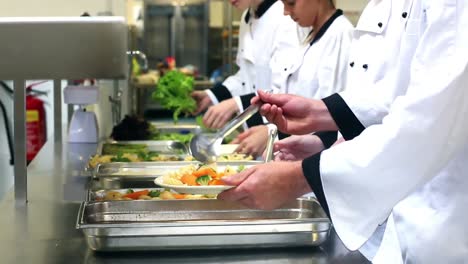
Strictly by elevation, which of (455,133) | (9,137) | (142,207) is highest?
(455,133)

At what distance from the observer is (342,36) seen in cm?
212

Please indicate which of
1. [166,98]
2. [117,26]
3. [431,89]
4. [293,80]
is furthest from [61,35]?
[166,98]

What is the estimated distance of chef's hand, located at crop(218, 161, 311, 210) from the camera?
3.71 ft

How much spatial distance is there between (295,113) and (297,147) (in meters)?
0.34

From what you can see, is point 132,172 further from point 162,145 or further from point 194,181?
point 162,145

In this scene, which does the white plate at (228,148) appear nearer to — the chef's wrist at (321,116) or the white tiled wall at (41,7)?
the chef's wrist at (321,116)

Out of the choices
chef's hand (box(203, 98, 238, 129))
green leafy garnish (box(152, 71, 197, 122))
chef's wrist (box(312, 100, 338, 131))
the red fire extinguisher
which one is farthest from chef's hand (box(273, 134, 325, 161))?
the red fire extinguisher

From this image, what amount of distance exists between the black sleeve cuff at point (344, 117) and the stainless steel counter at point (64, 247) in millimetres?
233

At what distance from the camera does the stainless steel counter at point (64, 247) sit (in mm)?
1251

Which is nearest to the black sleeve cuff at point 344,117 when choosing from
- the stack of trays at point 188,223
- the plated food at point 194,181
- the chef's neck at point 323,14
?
the stack of trays at point 188,223

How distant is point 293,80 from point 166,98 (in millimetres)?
977

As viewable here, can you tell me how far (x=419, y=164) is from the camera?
1036 millimetres

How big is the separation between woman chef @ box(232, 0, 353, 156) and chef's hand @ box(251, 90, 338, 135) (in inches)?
23.7

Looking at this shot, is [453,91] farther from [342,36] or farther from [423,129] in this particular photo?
[342,36]
